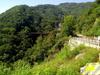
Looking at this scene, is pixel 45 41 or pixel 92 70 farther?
pixel 45 41

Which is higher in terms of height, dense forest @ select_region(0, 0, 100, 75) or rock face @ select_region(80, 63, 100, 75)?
rock face @ select_region(80, 63, 100, 75)

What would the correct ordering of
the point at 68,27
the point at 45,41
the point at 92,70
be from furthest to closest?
the point at 45,41 → the point at 68,27 → the point at 92,70

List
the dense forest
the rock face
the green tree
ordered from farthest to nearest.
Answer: the green tree < the dense forest < the rock face

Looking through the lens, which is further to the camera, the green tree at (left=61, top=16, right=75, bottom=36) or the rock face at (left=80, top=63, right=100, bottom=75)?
the green tree at (left=61, top=16, right=75, bottom=36)

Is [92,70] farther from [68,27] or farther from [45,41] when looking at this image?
[45,41]

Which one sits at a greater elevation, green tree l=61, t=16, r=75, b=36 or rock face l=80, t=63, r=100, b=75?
rock face l=80, t=63, r=100, b=75

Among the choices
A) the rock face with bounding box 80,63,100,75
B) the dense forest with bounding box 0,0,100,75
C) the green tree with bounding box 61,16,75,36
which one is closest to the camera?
the rock face with bounding box 80,63,100,75

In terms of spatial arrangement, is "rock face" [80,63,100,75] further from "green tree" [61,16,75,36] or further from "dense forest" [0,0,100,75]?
"green tree" [61,16,75,36]

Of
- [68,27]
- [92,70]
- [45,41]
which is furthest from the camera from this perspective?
[45,41]

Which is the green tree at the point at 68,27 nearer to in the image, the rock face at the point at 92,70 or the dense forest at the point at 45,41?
the dense forest at the point at 45,41

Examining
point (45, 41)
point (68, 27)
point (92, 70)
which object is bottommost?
point (45, 41)

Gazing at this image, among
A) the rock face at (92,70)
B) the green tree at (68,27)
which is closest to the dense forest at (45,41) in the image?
the green tree at (68,27)

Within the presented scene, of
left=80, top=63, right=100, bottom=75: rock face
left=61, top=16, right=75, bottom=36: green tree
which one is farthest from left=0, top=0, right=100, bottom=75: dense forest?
left=80, top=63, right=100, bottom=75: rock face

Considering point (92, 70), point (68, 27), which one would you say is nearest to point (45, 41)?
point (68, 27)
